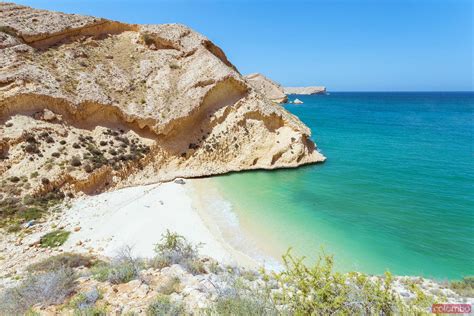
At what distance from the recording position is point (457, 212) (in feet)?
51.0

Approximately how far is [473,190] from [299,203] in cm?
1203

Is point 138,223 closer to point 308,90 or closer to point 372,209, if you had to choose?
point 372,209

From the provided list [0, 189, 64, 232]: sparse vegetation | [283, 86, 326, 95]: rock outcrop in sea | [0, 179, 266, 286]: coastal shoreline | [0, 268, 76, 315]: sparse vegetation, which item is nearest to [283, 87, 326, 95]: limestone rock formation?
[283, 86, 326, 95]: rock outcrop in sea

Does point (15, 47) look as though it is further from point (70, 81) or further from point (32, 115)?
point (32, 115)

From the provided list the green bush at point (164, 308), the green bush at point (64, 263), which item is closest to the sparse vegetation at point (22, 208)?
the green bush at point (64, 263)

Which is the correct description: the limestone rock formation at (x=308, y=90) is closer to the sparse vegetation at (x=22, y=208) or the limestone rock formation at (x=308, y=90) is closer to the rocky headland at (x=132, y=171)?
the rocky headland at (x=132, y=171)

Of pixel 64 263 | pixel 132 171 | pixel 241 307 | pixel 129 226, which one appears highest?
pixel 132 171

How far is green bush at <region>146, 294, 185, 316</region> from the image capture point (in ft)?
17.4

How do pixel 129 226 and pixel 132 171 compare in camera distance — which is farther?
pixel 132 171

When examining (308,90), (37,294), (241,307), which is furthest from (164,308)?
(308,90)

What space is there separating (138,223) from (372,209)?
1352 centimetres

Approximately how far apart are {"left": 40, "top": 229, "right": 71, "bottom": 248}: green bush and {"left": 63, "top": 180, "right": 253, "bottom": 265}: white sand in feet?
1.00

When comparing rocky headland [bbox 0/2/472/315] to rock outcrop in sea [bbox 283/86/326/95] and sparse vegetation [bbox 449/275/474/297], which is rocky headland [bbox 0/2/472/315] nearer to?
sparse vegetation [bbox 449/275/474/297]

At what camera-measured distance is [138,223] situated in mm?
14445
